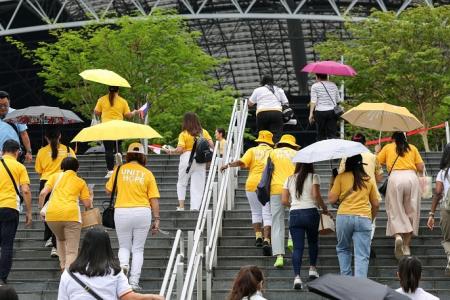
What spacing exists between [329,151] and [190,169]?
401 centimetres

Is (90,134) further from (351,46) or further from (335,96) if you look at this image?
(351,46)

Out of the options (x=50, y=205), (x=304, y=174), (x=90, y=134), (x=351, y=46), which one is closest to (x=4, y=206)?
(x=50, y=205)

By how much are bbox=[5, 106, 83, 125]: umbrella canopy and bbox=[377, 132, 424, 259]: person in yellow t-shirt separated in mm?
5048

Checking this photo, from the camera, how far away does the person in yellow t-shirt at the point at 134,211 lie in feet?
42.0

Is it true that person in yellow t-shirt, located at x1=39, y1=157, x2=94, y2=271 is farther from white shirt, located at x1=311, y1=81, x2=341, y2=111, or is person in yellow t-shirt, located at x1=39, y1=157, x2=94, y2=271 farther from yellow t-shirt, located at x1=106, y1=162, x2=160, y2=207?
white shirt, located at x1=311, y1=81, x2=341, y2=111

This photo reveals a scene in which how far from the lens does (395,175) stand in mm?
14289

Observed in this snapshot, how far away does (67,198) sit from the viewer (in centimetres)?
1324

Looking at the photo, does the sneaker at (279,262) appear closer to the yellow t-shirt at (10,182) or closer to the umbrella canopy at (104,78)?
the yellow t-shirt at (10,182)

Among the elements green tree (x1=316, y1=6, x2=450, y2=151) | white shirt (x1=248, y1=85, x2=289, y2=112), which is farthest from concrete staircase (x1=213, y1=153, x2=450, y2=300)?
green tree (x1=316, y1=6, x2=450, y2=151)

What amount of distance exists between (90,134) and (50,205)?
3.78 ft

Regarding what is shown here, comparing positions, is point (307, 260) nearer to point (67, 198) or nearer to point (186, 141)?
point (67, 198)

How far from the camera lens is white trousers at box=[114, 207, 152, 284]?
1280 centimetres

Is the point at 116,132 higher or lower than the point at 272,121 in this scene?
lower

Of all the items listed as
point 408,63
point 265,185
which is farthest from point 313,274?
point 408,63
